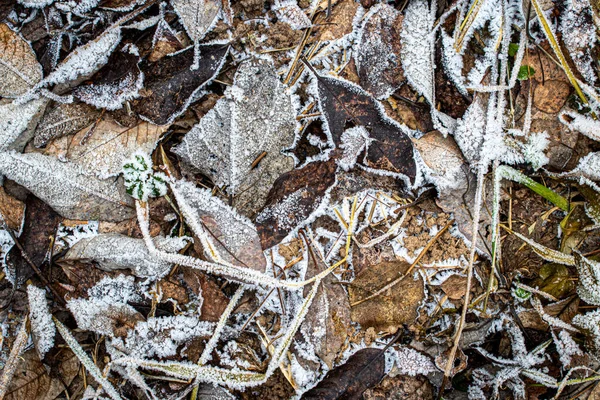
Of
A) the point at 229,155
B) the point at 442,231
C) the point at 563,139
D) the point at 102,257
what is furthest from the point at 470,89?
the point at 102,257

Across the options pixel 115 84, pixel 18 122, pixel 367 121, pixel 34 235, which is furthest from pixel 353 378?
pixel 18 122

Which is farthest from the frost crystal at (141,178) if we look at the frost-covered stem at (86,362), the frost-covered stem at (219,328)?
the frost-covered stem at (86,362)

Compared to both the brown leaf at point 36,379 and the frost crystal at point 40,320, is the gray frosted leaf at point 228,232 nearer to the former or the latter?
the frost crystal at point 40,320

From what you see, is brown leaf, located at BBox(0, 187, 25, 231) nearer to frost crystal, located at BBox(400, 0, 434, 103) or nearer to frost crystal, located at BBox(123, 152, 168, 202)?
frost crystal, located at BBox(123, 152, 168, 202)

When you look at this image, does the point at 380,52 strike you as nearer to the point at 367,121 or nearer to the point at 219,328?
the point at 367,121

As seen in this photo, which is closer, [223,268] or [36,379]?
[223,268]

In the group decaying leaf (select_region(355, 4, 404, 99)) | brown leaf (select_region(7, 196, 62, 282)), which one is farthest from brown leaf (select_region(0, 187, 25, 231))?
decaying leaf (select_region(355, 4, 404, 99))
